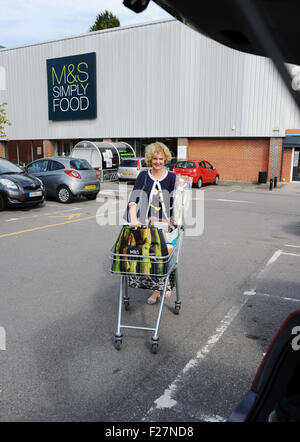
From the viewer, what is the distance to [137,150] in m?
29.2

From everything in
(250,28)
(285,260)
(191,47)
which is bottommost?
(285,260)

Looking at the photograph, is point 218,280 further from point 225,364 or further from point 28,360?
point 28,360

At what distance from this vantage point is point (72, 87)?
97.0 feet

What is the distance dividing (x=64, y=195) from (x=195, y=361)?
10.9 m

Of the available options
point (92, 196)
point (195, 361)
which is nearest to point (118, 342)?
point (195, 361)

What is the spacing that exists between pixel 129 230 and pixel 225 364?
1396 millimetres

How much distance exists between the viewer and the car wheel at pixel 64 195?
13.3m

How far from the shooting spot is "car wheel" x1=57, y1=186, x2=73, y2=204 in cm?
1326

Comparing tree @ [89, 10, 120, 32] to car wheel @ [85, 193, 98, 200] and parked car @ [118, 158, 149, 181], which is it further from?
car wheel @ [85, 193, 98, 200]

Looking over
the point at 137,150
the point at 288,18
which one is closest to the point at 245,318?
the point at 288,18

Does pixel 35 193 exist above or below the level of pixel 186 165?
below

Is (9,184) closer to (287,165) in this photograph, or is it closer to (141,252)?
(141,252)

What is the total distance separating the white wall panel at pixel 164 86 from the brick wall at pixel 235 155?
682 mm

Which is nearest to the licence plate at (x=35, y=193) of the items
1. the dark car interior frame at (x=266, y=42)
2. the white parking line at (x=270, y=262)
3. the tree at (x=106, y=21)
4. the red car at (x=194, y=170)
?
the white parking line at (x=270, y=262)
